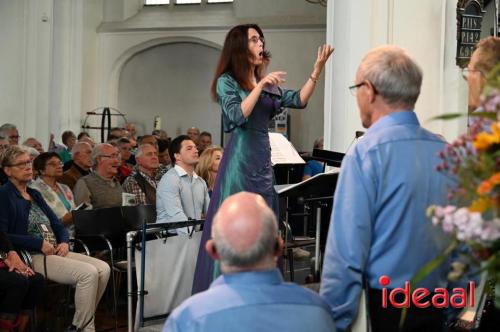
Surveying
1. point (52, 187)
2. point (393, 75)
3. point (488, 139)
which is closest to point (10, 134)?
point (52, 187)

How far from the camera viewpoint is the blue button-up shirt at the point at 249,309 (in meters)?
2.38

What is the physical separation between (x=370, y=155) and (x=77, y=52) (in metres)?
16.5

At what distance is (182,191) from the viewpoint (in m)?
6.68

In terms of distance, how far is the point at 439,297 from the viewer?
2.88 meters

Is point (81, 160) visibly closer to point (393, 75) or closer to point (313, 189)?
point (313, 189)

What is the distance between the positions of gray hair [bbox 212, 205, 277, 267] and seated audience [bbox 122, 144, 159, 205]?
226 inches

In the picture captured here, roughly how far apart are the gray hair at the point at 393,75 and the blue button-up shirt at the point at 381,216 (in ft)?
0.18

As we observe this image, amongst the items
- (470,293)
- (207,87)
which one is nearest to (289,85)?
(207,87)

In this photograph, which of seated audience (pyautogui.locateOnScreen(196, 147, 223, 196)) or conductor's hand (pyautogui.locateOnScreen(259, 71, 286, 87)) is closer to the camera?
conductor's hand (pyautogui.locateOnScreen(259, 71, 286, 87))

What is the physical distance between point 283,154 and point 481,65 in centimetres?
308

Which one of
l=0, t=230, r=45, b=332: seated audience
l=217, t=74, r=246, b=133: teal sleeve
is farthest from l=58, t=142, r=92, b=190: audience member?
l=217, t=74, r=246, b=133: teal sleeve

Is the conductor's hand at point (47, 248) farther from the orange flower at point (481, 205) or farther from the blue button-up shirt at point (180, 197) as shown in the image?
the orange flower at point (481, 205)

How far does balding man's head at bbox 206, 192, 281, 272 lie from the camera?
236 centimetres

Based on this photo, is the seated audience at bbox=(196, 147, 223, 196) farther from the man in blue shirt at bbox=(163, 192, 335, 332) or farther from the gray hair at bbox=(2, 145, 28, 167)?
the man in blue shirt at bbox=(163, 192, 335, 332)
